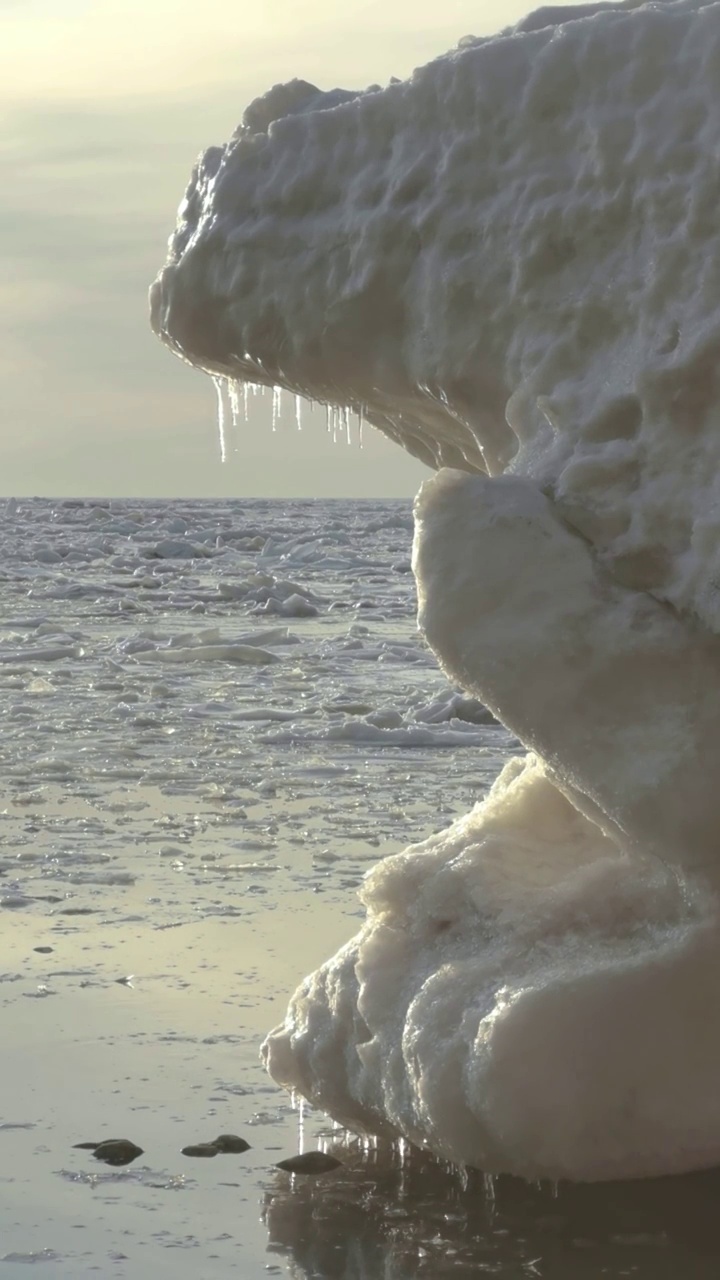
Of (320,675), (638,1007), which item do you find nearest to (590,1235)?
(638,1007)

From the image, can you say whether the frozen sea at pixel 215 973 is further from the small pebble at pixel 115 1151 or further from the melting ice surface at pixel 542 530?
the melting ice surface at pixel 542 530

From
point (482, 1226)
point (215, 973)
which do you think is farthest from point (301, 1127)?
point (215, 973)

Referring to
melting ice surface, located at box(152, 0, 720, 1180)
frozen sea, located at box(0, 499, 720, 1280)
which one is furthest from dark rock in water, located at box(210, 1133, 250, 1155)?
melting ice surface, located at box(152, 0, 720, 1180)

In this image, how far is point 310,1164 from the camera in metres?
2.27

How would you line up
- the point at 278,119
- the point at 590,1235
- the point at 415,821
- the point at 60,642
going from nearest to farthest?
the point at 590,1235 < the point at 278,119 < the point at 415,821 < the point at 60,642

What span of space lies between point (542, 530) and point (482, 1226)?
899 millimetres

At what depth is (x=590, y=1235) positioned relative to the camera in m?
2.04

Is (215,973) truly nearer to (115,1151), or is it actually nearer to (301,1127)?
(301,1127)

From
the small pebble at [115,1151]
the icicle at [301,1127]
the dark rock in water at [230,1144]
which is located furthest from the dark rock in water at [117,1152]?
the icicle at [301,1127]

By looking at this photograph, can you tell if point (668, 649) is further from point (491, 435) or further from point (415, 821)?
point (415, 821)

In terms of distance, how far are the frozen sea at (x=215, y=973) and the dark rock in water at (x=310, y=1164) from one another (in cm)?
2

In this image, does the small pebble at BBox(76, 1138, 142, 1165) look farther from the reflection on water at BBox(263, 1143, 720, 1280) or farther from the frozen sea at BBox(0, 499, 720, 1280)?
the reflection on water at BBox(263, 1143, 720, 1280)

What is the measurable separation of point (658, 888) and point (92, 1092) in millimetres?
860

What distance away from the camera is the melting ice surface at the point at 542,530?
218cm
